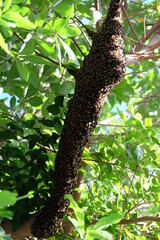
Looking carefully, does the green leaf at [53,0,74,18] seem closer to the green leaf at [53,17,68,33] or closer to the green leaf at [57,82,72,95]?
the green leaf at [53,17,68,33]

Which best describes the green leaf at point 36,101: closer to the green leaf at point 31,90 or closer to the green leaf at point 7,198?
the green leaf at point 31,90

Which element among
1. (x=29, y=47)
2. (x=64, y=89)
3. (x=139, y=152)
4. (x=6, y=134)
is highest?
(x=29, y=47)

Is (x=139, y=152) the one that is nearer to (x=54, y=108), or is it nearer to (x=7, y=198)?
(x=54, y=108)

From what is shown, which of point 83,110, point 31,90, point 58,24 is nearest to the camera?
point 58,24

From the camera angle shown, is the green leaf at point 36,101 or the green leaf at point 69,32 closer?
the green leaf at point 69,32

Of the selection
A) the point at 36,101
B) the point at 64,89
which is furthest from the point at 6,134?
the point at 64,89

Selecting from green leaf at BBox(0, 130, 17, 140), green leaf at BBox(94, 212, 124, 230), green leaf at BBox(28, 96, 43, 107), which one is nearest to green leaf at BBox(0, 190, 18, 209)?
green leaf at BBox(94, 212, 124, 230)

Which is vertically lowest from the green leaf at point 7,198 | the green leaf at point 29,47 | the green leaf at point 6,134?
the green leaf at point 6,134

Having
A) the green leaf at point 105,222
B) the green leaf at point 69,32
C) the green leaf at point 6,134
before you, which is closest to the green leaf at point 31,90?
the green leaf at point 6,134

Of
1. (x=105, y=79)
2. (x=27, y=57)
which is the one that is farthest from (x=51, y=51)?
(x=105, y=79)
